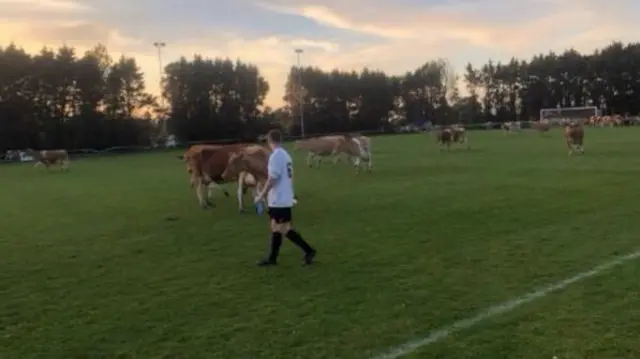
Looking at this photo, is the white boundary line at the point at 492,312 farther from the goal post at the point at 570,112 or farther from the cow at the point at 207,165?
the goal post at the point at 570,112

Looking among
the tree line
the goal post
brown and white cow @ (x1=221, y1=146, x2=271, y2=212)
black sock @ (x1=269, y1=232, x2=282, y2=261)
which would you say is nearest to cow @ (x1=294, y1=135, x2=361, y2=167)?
brown and white cow @ (x1=221, y1=146, x2=271, y2=212)

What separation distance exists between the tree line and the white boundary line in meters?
63.8

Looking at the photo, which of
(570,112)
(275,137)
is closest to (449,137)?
(275,137)

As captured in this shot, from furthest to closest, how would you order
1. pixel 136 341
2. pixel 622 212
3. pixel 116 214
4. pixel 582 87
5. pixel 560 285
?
pixel 582 87, pixel 116 214, pixel 622 212, pixel 560 285, pixel 136 341

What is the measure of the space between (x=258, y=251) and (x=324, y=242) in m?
1.20

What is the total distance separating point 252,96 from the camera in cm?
8231

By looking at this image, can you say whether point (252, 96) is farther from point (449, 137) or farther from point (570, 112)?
point (570, 112)

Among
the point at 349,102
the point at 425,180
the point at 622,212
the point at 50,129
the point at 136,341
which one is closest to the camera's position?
the point at 136,341

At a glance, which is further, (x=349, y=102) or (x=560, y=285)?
(x=349, y=102)

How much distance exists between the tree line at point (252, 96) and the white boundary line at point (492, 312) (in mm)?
63805

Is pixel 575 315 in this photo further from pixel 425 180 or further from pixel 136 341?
pixel 425 180

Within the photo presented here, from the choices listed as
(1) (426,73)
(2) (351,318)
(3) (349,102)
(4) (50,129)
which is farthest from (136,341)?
(1) (426,73)

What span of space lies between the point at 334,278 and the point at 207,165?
328 inches

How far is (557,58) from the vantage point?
11200 cm
